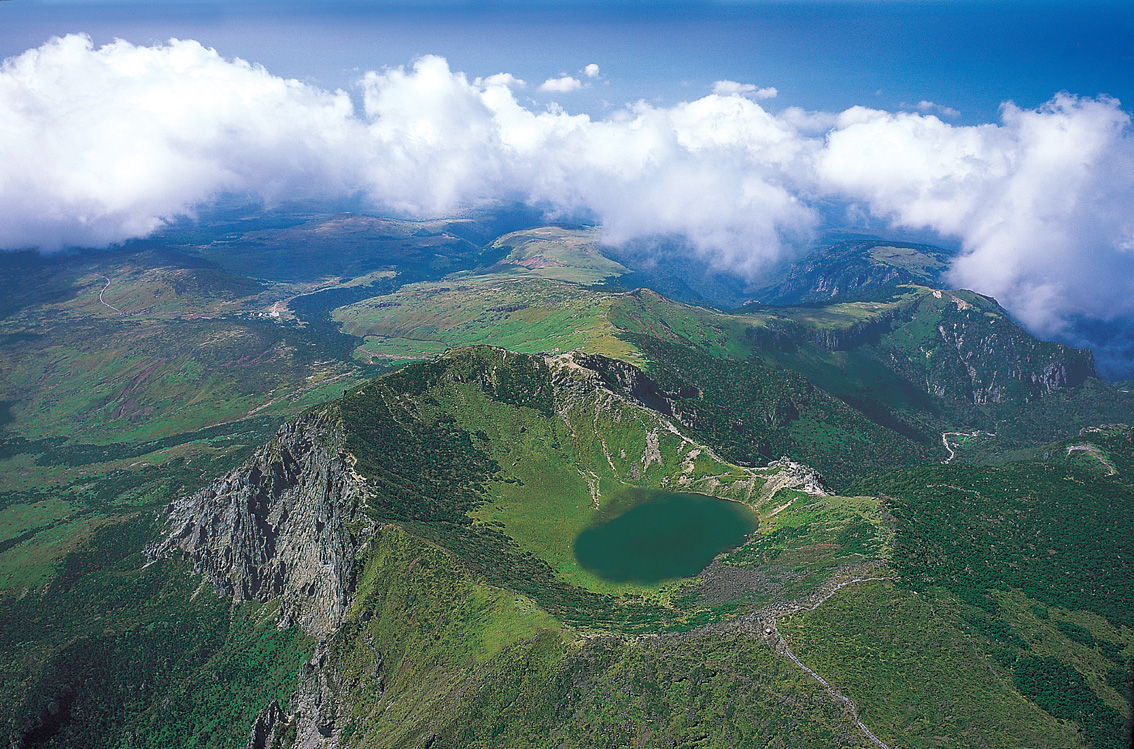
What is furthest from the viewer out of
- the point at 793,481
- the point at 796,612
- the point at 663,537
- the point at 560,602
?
the point at 793,481

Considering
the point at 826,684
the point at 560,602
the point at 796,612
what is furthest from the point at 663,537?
the point at 826,684

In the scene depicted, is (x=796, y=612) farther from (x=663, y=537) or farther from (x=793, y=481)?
(x=793, y=481)

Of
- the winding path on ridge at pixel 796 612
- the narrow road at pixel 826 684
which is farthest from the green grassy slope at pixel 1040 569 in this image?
the narrow road at pixel 826 684

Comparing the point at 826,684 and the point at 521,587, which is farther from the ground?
the point at 826,684

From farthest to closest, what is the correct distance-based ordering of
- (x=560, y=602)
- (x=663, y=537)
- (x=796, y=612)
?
(x=663, y=537)
(x=560, y=602)
(x=796, y=612)

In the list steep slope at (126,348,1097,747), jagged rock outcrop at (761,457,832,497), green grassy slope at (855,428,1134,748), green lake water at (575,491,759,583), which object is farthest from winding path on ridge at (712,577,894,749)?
jagged rock outcrop at (761,457,832,497)

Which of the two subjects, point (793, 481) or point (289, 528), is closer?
point (289, 528)

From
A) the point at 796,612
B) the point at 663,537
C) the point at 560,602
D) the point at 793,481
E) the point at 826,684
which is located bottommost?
the point at 663,537
